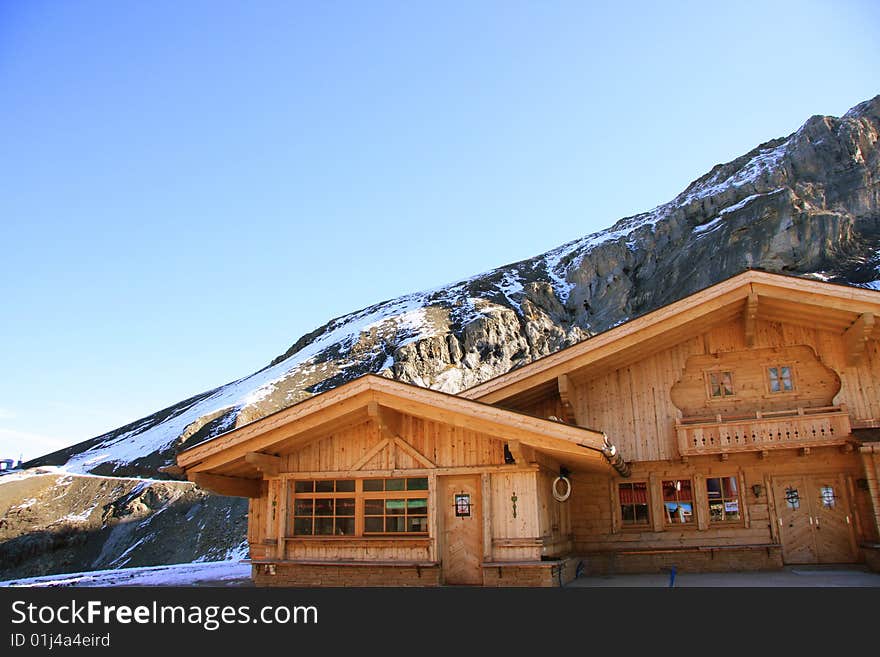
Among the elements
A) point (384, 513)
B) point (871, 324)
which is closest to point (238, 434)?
point (384, 513)

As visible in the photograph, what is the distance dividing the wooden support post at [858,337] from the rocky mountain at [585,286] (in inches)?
1640

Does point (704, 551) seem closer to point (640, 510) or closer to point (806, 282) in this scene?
point (640, 510)

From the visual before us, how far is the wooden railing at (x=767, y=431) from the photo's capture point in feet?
45.8

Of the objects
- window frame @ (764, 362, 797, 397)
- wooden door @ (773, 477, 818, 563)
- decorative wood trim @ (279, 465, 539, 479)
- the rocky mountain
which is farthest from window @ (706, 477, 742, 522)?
the rocky mountain

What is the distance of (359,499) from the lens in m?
13.2

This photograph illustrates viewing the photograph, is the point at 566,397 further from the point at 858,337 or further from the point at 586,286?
the point at 586,286

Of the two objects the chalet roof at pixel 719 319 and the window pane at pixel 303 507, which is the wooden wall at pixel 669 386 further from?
the window pane at pixel 303 507

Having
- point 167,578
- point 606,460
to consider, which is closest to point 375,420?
point 606,460

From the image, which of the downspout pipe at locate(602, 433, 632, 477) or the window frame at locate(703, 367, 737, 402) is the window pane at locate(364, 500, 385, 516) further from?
the window frame at locate(703, 367, 737, 402)

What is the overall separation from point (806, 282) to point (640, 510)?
19.6 ft

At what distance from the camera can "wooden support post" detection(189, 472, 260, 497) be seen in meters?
13.3

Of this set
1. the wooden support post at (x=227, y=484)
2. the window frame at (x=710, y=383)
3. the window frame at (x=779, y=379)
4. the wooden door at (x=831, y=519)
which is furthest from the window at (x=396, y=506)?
the wooden door at (x=831, y=519)

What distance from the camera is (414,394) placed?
1239 cm

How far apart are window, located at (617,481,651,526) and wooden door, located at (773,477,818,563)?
2734 mm
